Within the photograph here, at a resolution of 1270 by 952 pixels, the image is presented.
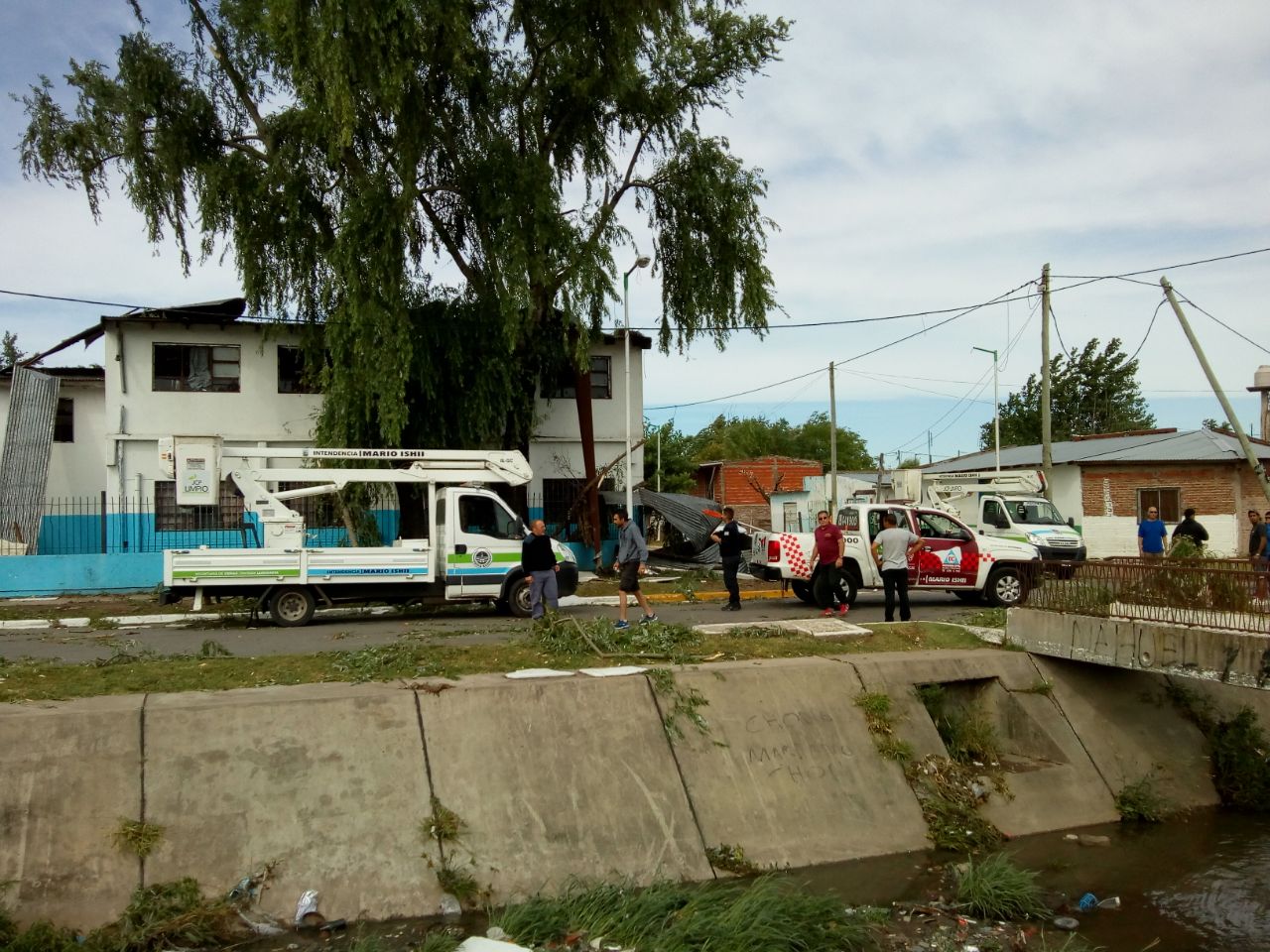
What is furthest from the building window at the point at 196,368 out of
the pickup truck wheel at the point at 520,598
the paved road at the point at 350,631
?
the pickup truck wheel at the point at 520,598

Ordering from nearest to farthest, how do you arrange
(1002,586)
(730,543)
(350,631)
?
(350,631) → (730,543) → (1002,586)

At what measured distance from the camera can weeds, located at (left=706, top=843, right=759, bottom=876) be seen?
25.4 ft

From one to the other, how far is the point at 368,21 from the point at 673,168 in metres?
8.32

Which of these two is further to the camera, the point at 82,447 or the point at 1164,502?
the point at 1164,502

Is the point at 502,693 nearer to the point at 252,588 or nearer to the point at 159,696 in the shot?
the point at 159,696

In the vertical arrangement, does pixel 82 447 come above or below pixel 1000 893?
above

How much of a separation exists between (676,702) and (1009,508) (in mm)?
15030

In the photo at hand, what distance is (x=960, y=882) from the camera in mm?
7496

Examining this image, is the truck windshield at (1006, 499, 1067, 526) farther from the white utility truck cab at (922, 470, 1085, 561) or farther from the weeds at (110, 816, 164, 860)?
the weeds at (110, 816, 164, 860)

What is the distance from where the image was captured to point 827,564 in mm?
15969

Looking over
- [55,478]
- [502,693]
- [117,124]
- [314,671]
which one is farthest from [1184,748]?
[55,478]

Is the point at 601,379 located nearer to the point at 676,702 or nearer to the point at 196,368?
the point at 196,368

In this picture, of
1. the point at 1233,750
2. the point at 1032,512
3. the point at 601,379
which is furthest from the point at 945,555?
the point at 601,379

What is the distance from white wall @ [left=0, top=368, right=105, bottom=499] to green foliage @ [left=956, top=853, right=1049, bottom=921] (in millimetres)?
24660
